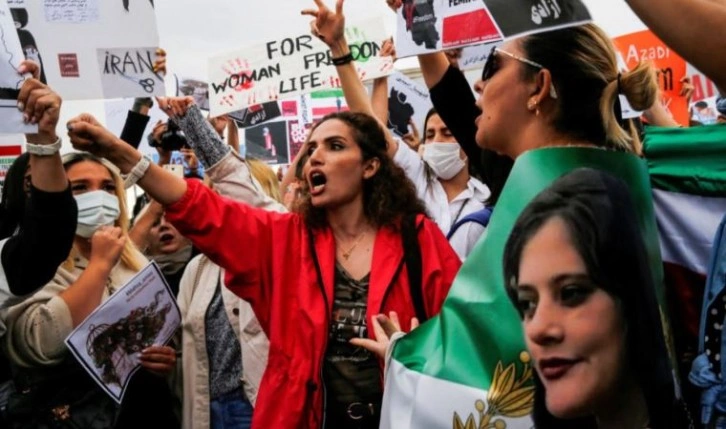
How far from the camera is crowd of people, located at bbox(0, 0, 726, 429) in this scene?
4.75 feet

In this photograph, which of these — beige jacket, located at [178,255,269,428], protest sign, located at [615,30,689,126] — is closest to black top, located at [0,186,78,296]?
beige jacket, located at [178,255,269,428]

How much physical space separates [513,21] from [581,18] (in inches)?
5.5

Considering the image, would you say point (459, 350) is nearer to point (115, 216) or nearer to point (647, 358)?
point (647, 358)

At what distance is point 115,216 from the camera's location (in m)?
3.65

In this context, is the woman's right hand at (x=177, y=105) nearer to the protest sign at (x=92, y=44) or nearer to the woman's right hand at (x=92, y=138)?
the protest sign at (x=92, y=44)

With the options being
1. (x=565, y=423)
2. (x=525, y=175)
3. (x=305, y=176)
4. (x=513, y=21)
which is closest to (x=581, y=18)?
(x=513, y=21)

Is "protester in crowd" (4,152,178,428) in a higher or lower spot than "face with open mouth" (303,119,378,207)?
lower

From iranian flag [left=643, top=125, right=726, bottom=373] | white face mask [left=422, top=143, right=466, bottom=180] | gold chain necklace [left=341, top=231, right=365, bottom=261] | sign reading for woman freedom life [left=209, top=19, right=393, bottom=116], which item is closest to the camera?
iranian flag [left=643, top=125, right=726, bottom=373]

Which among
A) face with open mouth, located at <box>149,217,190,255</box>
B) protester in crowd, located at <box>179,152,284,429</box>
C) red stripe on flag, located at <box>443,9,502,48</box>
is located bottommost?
protester in crowd, located at <box>179,152,284,429</box>

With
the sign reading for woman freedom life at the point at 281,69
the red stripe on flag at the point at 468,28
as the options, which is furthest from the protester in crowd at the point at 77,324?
the sign reading for woman freedom life at the point at 281,69

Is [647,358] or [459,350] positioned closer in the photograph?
[647,358]

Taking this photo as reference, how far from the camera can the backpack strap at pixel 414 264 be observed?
9.20ft

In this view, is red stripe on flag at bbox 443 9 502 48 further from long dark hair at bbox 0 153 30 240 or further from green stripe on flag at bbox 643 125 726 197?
long dark hair at bbox 0 153 30 240

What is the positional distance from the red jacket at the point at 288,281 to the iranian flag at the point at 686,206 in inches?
45.7
